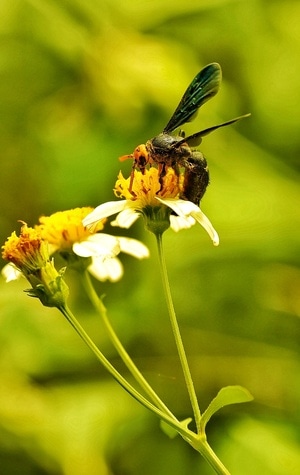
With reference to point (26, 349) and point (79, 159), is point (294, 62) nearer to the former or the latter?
point (79, 159)

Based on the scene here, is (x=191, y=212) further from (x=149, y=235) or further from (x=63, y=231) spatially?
(x=149, y=235)

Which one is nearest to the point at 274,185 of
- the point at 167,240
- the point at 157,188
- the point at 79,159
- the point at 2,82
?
the point at 167,240

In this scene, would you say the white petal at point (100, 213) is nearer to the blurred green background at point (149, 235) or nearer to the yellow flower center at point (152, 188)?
the yellow flower center at point (152, 188)

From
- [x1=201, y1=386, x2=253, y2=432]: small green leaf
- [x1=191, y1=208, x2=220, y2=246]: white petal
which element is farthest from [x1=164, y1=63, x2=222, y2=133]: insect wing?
[x1=201, y1=386, x2=253, y2=432]: small green leaf

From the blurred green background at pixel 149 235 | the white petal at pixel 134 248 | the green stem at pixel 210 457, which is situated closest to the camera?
the green stem at pixel 210 457

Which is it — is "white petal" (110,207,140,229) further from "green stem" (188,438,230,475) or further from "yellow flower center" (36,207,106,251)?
"green stem" (188,438,230,475)

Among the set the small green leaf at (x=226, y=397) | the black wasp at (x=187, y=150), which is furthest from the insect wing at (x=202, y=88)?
the small green leaf at (x=226, y=397)
